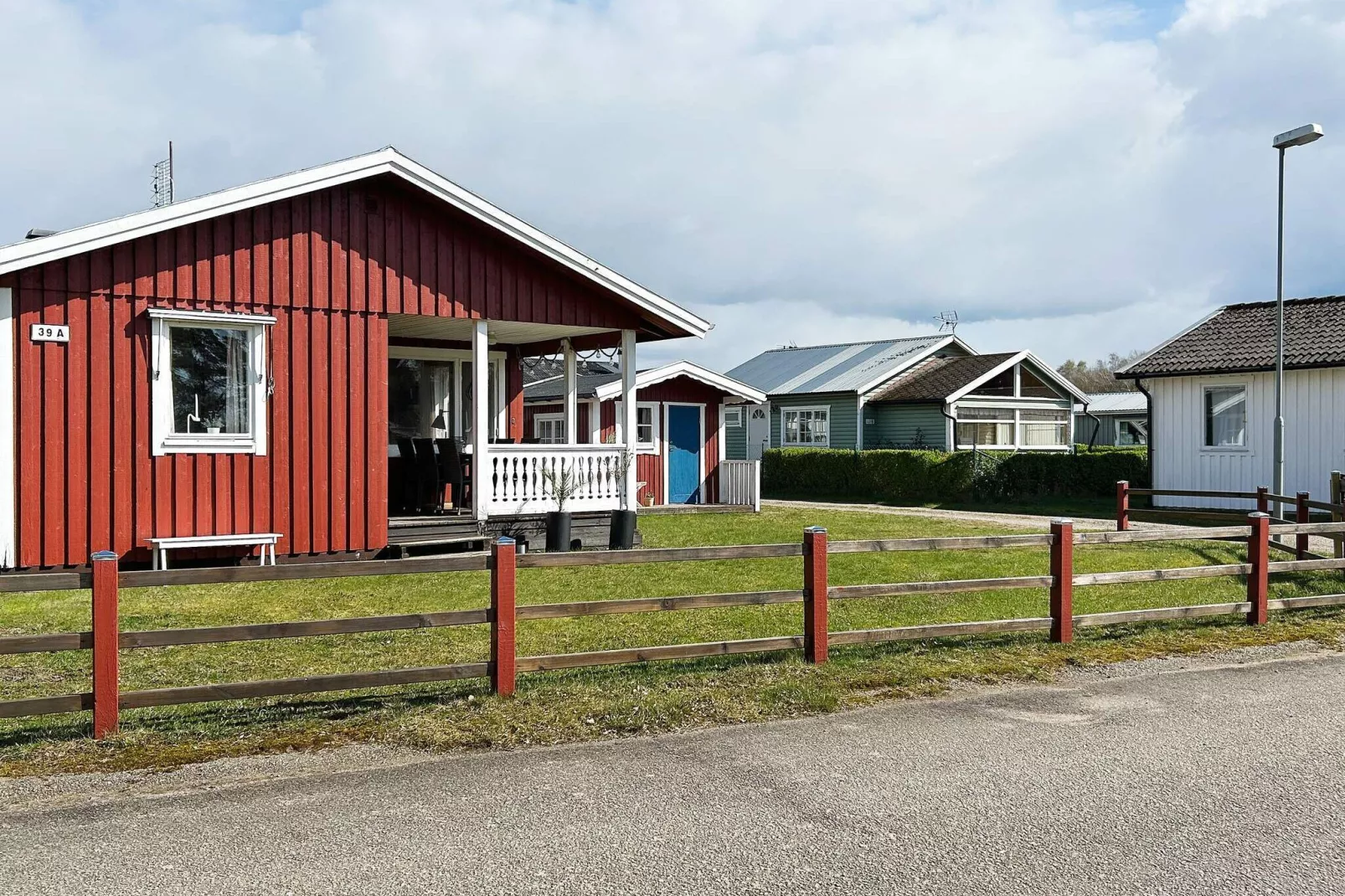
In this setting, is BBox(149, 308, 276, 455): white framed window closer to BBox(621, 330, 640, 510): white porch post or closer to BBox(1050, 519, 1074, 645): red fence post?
BBox(621, 330, 640, 510): white porch post

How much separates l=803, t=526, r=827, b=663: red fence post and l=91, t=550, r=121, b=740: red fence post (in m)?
4.34

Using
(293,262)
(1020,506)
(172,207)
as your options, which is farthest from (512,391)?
(1020,506)

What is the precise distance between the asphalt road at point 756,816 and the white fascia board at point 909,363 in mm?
28253

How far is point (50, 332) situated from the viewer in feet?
40.2

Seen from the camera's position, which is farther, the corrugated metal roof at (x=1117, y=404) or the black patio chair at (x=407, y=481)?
the corrugated metal roof at (x=1117, y=404)

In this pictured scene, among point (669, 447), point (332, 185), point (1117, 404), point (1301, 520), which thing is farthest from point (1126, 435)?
point (332, 185)

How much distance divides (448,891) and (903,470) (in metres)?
27.1

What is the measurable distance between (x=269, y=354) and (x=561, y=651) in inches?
253

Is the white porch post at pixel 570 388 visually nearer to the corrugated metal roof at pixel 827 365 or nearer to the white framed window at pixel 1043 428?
the corrugated metal roof at pixel 827 365

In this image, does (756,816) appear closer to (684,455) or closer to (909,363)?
(684,455)

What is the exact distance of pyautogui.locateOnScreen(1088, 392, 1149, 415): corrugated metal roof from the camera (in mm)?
47438

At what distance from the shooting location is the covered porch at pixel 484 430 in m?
15.6

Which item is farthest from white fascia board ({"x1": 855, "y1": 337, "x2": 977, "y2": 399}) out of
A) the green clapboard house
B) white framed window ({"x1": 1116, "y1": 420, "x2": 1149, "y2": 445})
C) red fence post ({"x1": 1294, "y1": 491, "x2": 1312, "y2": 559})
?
red fence post ({"x1": 1294, "y1": 491, "x2": 1312, "y2": 559})


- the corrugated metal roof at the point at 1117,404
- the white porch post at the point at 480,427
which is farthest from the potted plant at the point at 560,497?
the corrugated metal roof at the point at 1117,404
